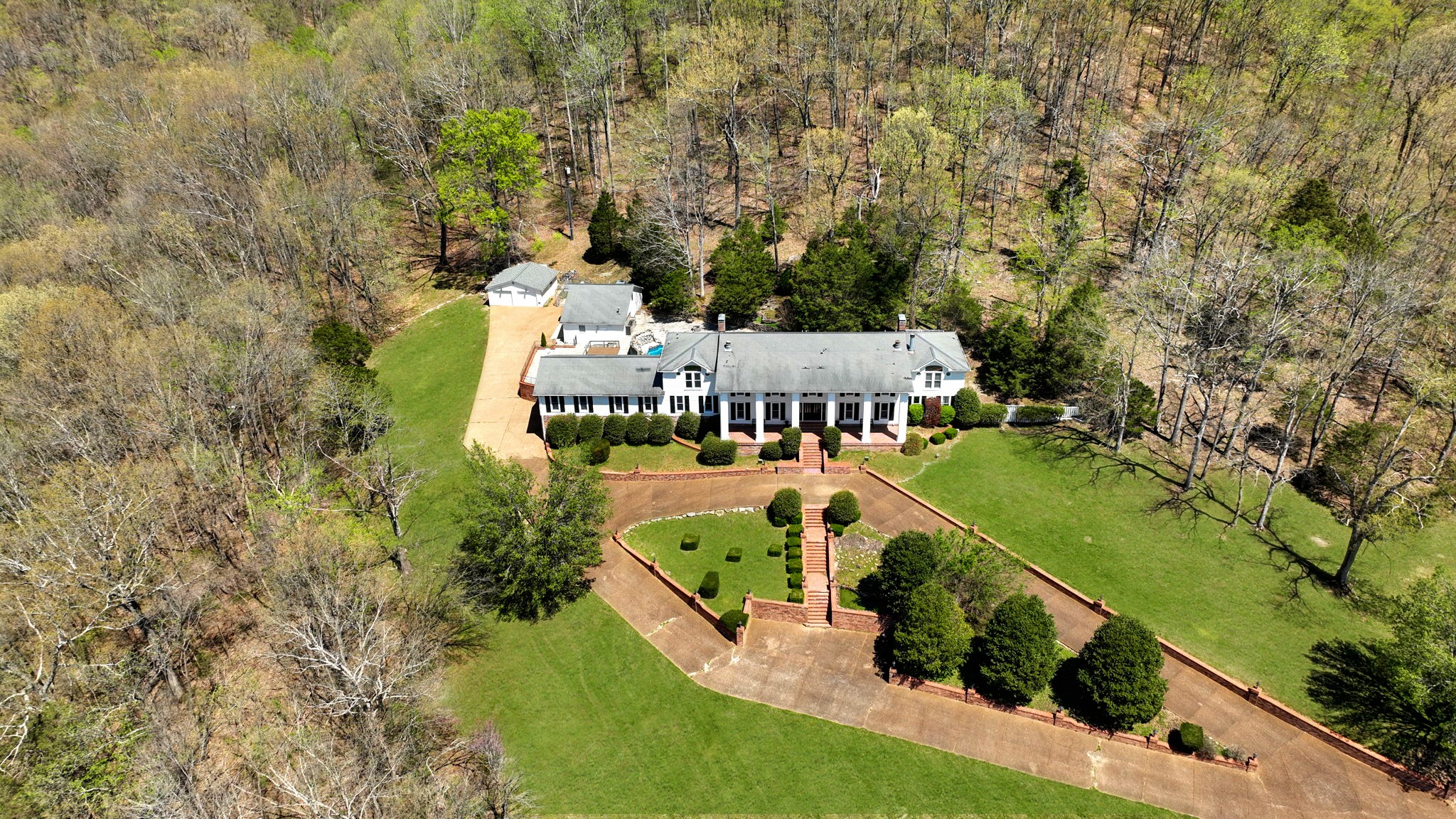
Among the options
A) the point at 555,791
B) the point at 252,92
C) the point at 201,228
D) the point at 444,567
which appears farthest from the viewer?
the point at 252,92

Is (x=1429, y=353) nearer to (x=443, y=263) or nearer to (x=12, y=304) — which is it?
(x=443, y=263)

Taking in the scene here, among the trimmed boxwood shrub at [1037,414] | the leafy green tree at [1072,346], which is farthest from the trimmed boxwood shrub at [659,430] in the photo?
the leafy green tree at [1072,346]

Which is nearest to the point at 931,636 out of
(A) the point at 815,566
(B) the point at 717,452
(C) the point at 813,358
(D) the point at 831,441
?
(A) the point at 815,566

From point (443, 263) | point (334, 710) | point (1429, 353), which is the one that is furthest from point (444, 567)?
point (1429, 353)

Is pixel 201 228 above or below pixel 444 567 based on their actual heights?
above

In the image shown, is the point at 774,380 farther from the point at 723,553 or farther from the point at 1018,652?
the point at 1018,652

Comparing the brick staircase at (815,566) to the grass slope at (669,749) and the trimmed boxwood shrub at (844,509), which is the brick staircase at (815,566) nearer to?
the trimmed boxwood shrub at (844,509)
